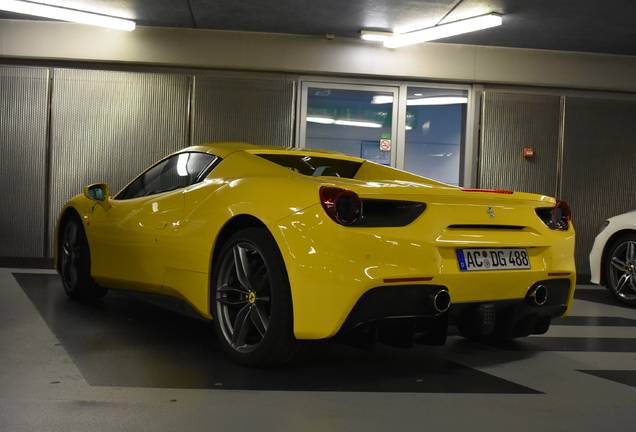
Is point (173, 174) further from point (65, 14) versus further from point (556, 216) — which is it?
point (65, 14)

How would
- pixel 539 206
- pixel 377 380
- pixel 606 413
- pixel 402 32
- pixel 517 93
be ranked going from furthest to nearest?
pixel 517 93 < pixel 402 32 < pixel 539 206 < pixel 377 380 < pixel 606 413

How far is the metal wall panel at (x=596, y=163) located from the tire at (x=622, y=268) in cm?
290

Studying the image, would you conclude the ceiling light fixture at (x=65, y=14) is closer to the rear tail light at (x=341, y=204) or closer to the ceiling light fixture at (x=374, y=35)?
the ceiling light fixture at (x=374, y=35)

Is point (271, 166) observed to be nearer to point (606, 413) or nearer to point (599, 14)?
point (606, 413)

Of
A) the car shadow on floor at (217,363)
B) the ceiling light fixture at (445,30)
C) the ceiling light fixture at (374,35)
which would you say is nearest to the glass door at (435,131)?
the ceiling light fixture at (445,30)

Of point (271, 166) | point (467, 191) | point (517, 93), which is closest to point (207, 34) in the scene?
point (517, 93)

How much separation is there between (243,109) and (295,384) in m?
6.72

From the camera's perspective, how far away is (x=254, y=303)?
10.5 ft

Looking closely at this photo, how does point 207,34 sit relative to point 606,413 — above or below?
above

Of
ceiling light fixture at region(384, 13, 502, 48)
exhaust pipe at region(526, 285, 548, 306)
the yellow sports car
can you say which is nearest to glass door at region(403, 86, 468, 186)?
ceiling light fixture at region(384, 13, 502, 48)

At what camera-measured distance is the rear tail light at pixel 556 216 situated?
11.5ft

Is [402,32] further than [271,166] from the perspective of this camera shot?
Yes

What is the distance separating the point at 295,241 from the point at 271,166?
2.39 feet

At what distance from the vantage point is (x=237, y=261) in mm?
3273
